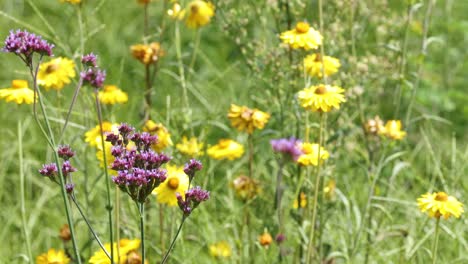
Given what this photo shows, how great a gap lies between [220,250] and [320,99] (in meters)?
0.76

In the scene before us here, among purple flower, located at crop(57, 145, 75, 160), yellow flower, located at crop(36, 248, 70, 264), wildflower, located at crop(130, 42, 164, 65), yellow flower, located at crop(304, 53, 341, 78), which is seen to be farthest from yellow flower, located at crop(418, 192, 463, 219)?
wildflower, located at crop(130, 42, 164, 65)

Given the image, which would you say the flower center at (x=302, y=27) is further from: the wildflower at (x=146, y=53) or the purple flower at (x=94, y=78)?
the purple flower at (x=94, y=78)

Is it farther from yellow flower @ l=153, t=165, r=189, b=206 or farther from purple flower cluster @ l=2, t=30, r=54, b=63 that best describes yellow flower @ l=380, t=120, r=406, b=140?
purple flower cluster @ l=2, t=30, r=54, b=63

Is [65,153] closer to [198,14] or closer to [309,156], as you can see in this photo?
[309,156]

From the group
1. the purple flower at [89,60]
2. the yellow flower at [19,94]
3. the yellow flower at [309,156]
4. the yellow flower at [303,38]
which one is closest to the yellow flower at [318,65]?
the yellow flower at [303,38]

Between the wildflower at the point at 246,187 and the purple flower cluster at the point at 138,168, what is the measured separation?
0.91 metres

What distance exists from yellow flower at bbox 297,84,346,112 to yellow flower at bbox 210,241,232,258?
0.69 metres

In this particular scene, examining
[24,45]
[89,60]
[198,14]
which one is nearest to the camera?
[24,45]

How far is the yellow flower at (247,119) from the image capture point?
2172 mm

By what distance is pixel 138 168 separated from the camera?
50.3 inches

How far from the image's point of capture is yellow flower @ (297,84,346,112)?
180 centimetres

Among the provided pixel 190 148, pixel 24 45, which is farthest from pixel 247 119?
pixel 24 45

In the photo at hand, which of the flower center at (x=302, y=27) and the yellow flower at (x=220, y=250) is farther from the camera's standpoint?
the yellow flower at (x=220, y=250)

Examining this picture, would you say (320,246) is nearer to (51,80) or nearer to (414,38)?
(51,80)
